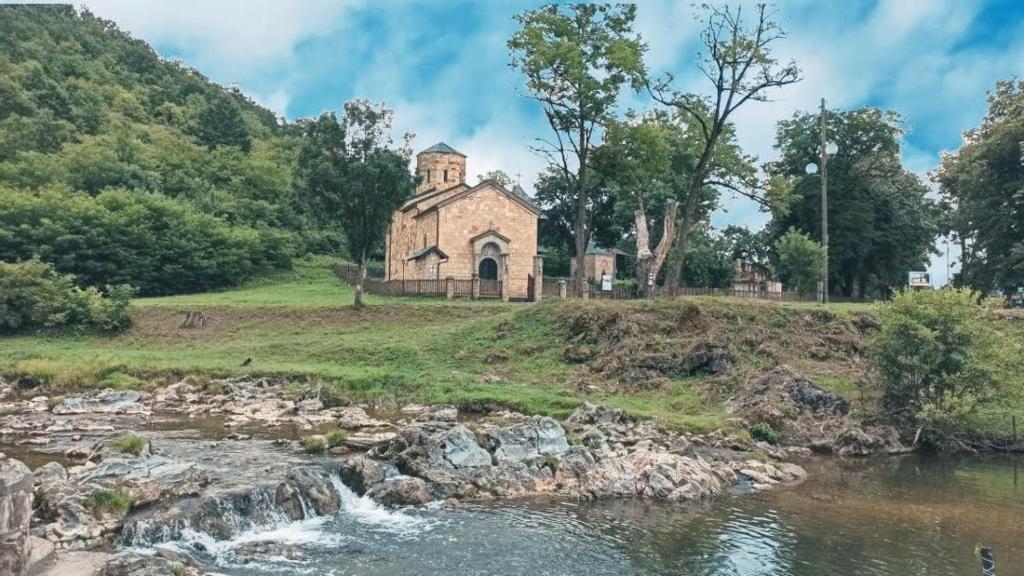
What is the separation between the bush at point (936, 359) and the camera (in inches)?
833

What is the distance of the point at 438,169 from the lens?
5872 centimetres

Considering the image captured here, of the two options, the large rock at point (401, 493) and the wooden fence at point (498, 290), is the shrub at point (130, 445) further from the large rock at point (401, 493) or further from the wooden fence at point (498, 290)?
the wooden fence at point (498, 290)

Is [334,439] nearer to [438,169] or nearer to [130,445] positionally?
[130,445]

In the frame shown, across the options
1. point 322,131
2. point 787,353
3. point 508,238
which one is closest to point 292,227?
point 508,238

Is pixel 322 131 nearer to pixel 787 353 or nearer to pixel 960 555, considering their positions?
pixel 787 353

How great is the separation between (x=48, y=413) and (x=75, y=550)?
14.3 metres

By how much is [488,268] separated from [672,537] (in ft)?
122

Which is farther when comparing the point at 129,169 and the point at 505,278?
the point at 129,169

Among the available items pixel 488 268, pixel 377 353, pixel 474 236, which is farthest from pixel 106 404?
pixel 488 268

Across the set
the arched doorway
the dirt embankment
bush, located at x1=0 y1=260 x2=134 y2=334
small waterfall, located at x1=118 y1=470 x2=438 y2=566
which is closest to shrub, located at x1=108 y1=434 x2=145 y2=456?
small waterfall, located at x1=118 y1=470 x2=438 y2=566

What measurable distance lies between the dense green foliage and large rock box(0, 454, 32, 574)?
136ft

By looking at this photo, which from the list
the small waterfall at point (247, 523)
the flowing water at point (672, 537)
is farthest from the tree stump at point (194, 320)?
the small waterfall at point (247, 523)

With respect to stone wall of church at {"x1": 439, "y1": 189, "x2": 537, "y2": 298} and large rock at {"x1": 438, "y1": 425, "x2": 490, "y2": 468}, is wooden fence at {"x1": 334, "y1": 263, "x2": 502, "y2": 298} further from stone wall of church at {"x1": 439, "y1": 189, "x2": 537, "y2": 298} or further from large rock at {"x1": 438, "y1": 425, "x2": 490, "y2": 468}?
large rock at {"x1": 438, "y1": 425, "x2": 490, "y2": 468}

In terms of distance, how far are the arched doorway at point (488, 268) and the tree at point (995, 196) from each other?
3244 cm
